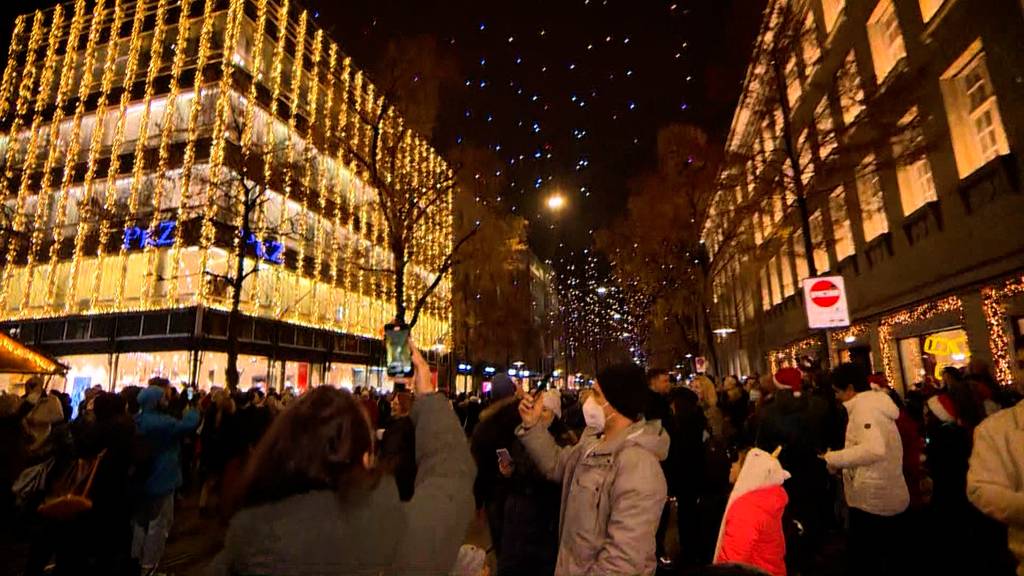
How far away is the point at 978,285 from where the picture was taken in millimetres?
11977

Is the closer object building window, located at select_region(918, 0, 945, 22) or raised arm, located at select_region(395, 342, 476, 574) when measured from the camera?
raised arm, located at select_region(395, 342, 476, 574)

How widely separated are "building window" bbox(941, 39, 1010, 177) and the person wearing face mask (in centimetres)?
1279

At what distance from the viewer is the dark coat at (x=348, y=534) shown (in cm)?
152

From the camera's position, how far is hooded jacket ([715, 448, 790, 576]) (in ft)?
10.5

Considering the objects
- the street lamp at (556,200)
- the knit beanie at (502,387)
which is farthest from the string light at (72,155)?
the knit beanie at (502,387)

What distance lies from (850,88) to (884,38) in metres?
2.16

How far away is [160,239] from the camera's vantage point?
27.5 m

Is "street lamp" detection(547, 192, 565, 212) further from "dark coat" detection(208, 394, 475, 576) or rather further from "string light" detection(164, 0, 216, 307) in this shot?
"string light" detection(164, 0, 216, 307)

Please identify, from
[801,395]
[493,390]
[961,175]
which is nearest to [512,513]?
[493,390]

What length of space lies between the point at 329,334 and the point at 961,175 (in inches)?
1213

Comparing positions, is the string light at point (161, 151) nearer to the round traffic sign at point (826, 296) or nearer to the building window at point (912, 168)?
the building window at point (912, 168)

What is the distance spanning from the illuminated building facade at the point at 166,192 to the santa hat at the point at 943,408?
21.1 metres

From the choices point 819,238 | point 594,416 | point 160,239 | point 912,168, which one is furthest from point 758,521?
point 160,239

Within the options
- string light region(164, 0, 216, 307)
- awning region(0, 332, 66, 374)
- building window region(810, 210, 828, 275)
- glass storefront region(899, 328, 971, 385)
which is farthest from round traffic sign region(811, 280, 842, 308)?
string light region(164, 0, 216, 307)
